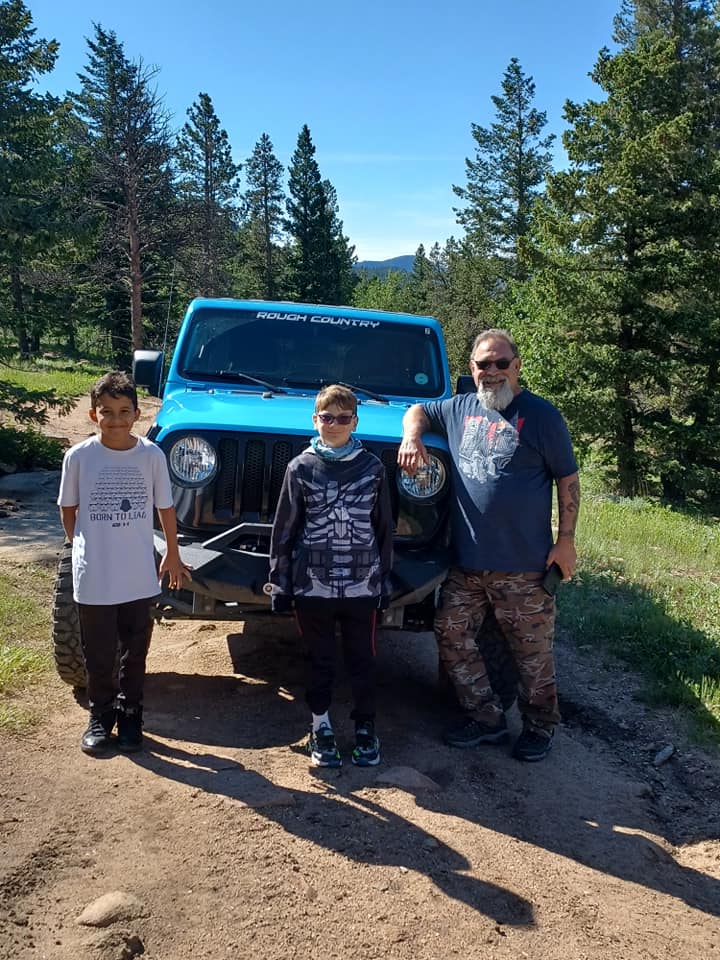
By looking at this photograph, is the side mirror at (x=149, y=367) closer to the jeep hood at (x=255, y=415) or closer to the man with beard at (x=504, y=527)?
the jeep hood at (x=255, y=415)

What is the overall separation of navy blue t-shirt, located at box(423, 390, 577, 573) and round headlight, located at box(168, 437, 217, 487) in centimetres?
127

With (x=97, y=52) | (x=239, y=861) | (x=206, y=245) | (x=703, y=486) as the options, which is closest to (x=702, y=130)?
(x=703, y=486)

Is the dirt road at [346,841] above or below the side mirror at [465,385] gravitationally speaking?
below

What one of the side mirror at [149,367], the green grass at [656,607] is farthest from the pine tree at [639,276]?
the side mirror at [149,367]

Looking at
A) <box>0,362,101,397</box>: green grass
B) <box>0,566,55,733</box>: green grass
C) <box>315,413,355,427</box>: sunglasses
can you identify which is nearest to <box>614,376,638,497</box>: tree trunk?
<box>0,566,55,733</box>: green grass

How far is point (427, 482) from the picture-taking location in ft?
13.4

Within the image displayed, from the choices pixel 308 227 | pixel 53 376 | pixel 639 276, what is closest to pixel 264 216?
pixel 308 227

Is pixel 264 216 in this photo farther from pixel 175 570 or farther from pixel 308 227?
pixel 175 570

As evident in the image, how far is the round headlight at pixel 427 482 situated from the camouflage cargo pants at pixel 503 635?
412mm

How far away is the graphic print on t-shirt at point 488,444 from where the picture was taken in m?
3.84

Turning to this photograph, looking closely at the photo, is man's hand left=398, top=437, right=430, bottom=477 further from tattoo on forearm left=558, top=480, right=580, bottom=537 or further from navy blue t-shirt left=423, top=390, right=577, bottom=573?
tattoo on forearm left=558, top=480, right=580, bottom=537

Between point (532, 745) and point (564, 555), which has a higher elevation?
point (564, 555)

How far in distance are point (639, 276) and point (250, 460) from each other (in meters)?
12.5

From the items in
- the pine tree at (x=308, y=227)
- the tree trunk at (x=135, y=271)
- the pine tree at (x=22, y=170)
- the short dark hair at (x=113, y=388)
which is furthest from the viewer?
the pine tree at (x=308, y=227)
